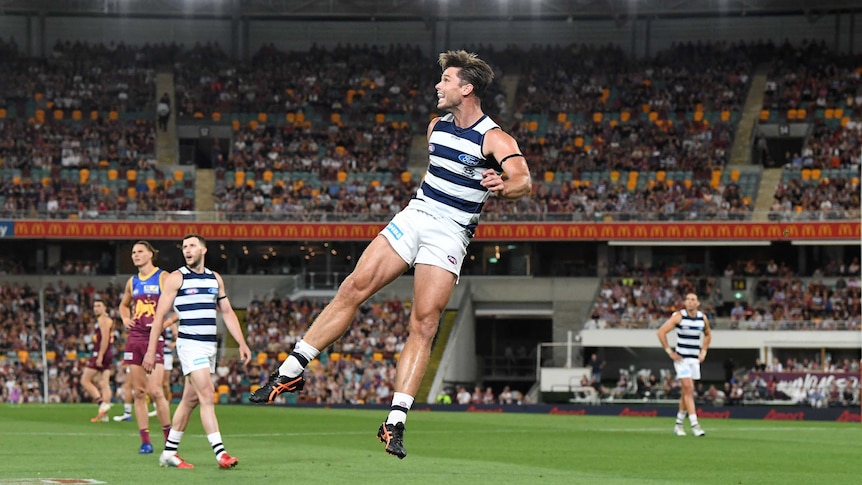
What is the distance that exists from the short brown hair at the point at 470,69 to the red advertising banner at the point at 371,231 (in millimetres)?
39778

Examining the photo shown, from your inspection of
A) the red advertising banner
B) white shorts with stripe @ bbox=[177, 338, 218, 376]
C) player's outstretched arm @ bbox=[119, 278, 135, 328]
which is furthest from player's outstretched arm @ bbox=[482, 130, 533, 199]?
the red advertising banner

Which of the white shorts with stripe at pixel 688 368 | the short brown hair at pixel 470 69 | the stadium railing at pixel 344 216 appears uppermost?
the short brown hair at pixel 470 69

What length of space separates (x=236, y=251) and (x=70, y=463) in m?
39.1

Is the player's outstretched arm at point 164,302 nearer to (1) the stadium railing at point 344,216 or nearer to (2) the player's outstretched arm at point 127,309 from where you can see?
(2) the player's outstretched arm at point 127,309

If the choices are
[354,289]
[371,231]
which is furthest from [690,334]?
[371,231]

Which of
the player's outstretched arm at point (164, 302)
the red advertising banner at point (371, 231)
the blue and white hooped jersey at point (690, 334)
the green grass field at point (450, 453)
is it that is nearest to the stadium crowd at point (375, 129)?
the red advertising banner at point (371, 231)

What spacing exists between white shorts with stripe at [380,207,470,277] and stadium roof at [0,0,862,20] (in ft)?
167

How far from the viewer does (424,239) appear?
34.9ft

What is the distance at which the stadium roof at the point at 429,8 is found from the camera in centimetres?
5959

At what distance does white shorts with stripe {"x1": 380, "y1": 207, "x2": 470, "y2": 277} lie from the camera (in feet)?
34.8

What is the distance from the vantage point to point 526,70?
2452 inches

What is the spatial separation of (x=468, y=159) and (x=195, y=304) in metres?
6.06

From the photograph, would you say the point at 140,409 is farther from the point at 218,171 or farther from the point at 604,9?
the point at 604,9

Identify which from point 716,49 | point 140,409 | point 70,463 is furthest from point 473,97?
point 716,49
